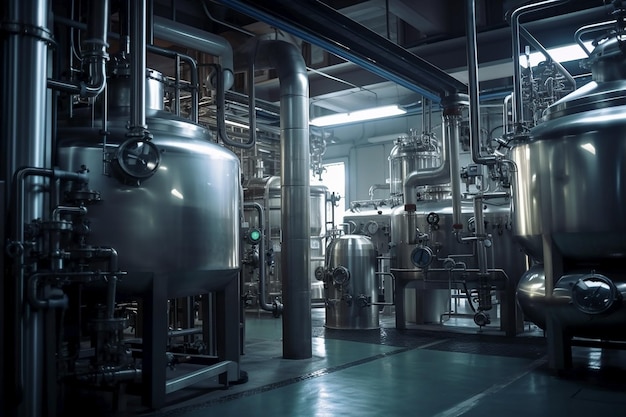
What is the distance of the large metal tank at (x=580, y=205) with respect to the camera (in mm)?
4590

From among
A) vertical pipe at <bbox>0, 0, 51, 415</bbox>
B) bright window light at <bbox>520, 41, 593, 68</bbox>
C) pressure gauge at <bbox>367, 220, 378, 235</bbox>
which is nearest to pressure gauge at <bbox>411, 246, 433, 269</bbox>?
pressure gauge at <bbox>367, 220, 378, 235</bbox>

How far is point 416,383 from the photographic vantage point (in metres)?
4.78

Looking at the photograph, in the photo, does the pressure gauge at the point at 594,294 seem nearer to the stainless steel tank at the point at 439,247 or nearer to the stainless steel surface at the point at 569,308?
the stainless steel surface at the point at 569,308

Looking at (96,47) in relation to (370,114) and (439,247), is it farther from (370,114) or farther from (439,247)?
(370,114)

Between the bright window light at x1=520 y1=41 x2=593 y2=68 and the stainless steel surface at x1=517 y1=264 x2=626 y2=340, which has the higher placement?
the bright window light at x1=520 y1=41 x2=593 y2=68

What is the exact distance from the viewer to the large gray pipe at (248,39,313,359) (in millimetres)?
5922

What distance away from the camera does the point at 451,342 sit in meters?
7.04

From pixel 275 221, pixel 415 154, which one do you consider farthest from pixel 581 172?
pixel 275 221

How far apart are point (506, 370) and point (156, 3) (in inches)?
227

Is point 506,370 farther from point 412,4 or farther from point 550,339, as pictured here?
point 412,4

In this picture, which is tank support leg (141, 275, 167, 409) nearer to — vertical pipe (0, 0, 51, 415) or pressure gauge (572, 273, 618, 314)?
vertical pipe (0, 0, 51, 415)

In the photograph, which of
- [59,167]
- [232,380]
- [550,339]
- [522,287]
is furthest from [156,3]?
[550,339]

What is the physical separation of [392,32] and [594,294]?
570cm

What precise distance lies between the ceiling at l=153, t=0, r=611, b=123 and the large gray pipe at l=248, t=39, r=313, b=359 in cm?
43
